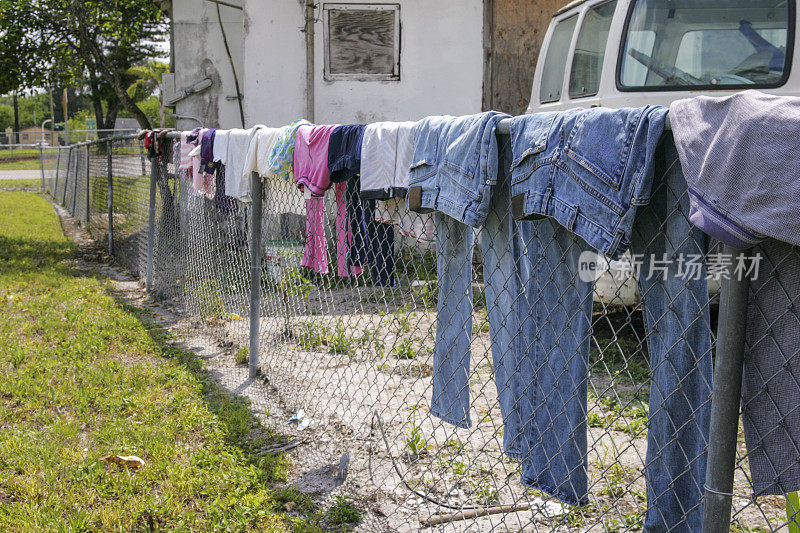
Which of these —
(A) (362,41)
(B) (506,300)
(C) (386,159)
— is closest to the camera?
(B) (506,300)

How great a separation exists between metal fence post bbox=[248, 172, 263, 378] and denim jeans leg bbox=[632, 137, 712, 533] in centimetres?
329

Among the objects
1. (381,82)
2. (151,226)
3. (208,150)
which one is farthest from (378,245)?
(381,82)

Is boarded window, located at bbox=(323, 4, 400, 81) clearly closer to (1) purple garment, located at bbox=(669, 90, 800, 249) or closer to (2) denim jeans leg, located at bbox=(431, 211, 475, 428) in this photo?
(2) denim jeans leg, located at bbox=(431, 211, 475, 428)

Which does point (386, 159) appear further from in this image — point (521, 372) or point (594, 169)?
point (594, 169)

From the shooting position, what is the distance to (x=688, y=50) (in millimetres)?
4836

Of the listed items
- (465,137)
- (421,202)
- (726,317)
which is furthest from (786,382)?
(421,202)

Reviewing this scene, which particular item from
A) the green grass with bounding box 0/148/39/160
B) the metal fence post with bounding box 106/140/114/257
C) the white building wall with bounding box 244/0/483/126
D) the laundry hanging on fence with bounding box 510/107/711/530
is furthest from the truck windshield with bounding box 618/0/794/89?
the green grass with bounding box 0/148/39/160

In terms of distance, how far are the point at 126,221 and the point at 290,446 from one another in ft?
21.6

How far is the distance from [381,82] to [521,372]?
8.15 m

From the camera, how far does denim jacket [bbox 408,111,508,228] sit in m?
2.51

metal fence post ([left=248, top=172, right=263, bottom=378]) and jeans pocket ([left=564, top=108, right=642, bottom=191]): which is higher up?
jeans pocket ([left=564, top=108, right=642, bottom=191])

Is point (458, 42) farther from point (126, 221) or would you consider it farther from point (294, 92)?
point (126, 221)

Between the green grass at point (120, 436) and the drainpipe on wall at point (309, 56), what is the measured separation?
174 inches

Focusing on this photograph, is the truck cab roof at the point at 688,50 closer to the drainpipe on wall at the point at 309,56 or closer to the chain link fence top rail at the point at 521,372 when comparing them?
the chain link fence top rail at the point at 521,372
